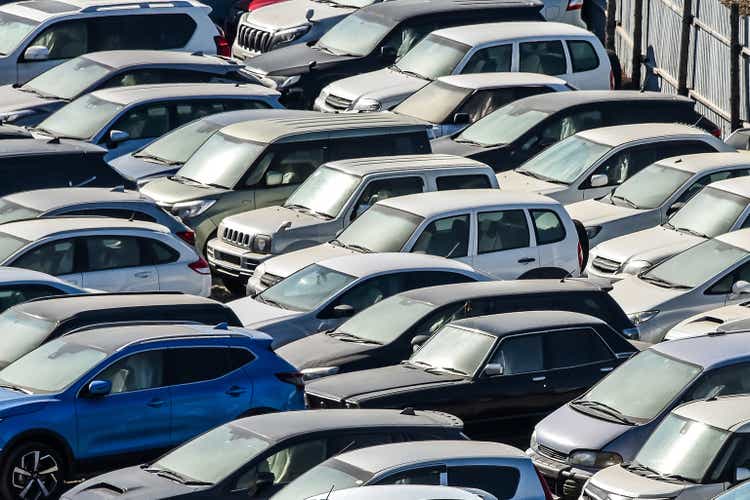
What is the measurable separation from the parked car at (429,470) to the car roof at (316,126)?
10231 mm

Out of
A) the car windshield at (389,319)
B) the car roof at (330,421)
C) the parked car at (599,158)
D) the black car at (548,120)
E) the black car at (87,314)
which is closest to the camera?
the car roof at (330,421)

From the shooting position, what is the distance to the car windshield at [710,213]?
68.6 feet

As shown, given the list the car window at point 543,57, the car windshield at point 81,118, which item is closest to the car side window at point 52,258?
the car windshield at point 81,118

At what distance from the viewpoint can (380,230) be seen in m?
20.3

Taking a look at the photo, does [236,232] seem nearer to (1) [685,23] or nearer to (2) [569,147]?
(2) [569,147]

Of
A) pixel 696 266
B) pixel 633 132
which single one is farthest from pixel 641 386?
pixel 633 132

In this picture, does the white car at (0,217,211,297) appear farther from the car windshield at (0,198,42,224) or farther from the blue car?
the blue car

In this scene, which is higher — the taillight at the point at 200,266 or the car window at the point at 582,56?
the taillight at the point at 200,266

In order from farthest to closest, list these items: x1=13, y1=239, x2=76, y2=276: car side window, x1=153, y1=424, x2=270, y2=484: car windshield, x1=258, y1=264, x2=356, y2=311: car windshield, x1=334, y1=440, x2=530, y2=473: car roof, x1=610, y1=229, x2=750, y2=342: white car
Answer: x1=610, y1=229, x2=750, y2=342: white car, x1=13, y1=239, x2=76, y2=276: car side window, x1=258, y1=264, x2=356, y2=311: car windshield, x1=153, y1=424, x2=270, y2=484: car windshield, x1=334, y1=440, x2=530, y2=473: car roof

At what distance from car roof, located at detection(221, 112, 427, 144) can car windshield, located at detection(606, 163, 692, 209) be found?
266cm

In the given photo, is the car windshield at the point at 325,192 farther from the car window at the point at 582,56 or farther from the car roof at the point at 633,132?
the car window at the point at 582,56

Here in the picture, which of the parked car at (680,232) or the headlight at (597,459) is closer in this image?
the headlight at (597,459)

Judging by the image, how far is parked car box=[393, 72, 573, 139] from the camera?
1012 inches

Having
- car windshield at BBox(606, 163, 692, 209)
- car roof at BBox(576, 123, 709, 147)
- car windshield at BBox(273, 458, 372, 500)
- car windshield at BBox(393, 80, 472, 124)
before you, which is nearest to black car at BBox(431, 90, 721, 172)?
car windshield at BBox(393, 80, 472, 124)
